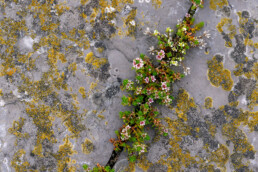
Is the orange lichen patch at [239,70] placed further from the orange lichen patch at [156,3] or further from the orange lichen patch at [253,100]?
the orange lichen patch at [156,3]

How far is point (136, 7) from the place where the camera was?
331 cm

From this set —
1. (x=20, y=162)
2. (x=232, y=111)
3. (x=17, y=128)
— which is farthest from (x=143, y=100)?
(x=20, y=162)

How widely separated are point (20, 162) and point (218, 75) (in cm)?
321

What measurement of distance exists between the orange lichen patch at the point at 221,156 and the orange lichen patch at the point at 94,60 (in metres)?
2.11

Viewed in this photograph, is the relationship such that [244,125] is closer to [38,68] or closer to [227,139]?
[227,139]

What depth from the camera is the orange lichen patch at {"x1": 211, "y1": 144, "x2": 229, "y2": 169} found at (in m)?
3.21

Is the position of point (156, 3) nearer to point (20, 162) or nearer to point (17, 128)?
point (17, 128)

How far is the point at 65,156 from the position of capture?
3.26m

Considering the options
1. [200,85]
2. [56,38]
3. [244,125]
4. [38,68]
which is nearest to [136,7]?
[56,38]

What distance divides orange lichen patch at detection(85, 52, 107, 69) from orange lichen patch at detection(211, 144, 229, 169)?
2113mm

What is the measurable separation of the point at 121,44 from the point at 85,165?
5.97ft

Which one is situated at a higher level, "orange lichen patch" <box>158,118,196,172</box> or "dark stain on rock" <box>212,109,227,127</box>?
"dark stain on rock" <box>212,109,227,127</box>

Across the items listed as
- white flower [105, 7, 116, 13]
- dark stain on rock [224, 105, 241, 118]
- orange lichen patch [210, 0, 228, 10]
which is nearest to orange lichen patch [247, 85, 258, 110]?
dark stain on rock [224, 105, 241, 118]

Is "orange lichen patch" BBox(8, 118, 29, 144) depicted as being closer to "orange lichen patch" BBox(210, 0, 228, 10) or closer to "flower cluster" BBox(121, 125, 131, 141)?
"flower cluster" BBox(121, 125, 131, 141)
